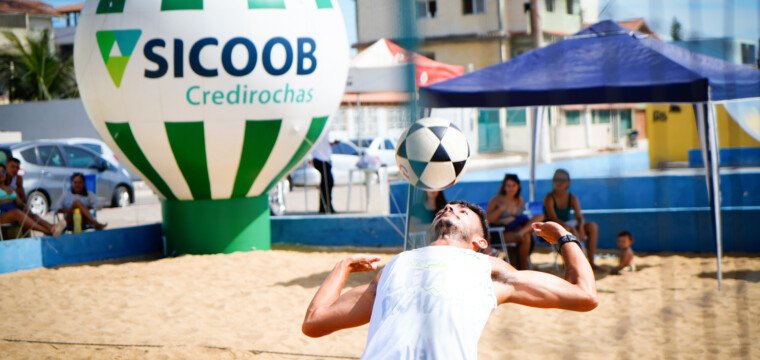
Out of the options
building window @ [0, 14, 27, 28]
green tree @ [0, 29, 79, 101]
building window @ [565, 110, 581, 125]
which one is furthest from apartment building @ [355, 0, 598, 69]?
building window @ [0, 14, 27, 28]

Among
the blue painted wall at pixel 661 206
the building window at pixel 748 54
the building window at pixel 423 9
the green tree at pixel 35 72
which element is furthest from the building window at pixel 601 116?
the building window at pixel 423 9

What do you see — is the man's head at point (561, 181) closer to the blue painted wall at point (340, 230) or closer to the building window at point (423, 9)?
the blue painted wall at point (340, 230)

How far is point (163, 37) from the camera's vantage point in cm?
912

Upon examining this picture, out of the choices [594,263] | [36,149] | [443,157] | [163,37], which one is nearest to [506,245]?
[594,263]

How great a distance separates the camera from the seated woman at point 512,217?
8.74 meters

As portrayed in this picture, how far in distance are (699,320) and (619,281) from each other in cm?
173

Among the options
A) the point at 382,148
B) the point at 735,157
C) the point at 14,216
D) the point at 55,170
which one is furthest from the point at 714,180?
the point at 382,148

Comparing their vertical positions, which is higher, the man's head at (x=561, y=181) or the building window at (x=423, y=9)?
the building window at (x=423, y=9)

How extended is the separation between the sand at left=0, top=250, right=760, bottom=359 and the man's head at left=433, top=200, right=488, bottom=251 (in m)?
3.03

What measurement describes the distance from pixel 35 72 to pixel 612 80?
27973 millimetres

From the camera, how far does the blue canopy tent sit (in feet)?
25.3

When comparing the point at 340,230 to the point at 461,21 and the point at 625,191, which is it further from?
the point at 461,21

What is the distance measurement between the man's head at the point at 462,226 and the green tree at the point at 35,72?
27788 mm

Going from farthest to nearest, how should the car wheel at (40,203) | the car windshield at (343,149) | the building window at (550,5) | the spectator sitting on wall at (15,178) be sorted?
the car windshield at (343,149) < the car wheel at (40,203) < the building window at (550,5) < the spectator sitting on wall at (15,178)
